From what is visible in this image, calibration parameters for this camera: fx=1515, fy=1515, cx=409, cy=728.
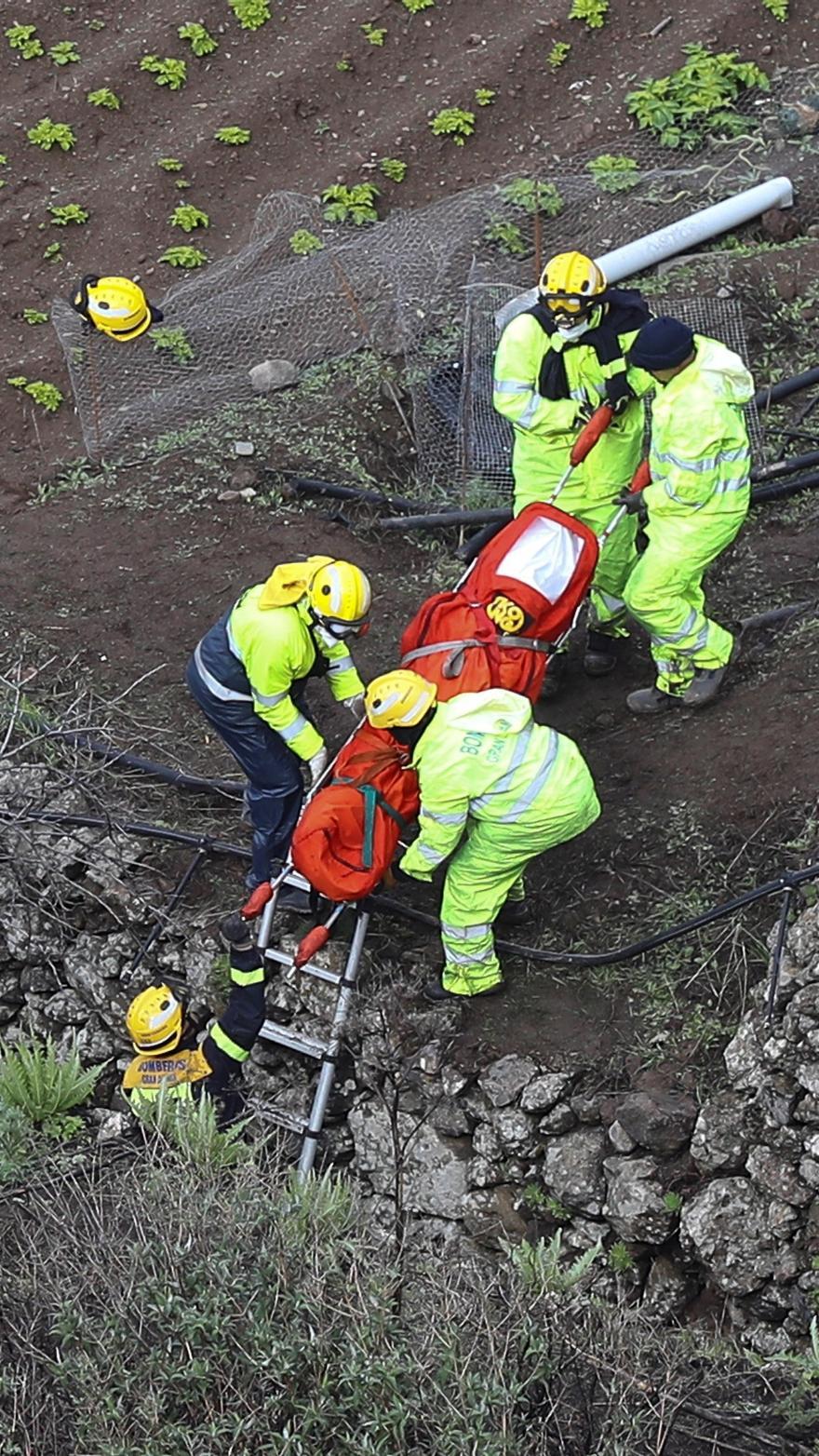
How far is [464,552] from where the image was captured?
8797 mm

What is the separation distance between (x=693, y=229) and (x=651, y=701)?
4475mm

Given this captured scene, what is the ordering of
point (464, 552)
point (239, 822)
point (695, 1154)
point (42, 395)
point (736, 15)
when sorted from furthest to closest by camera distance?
point (736, 15) < point (42, 395) < point (464, 552) < point (239, 822) < point (695, 1154)

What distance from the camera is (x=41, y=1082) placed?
6.23 meters

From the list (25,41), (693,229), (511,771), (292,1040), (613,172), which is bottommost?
(292,1040)

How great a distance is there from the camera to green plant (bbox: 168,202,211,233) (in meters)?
11.7

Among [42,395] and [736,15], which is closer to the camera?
[42,395]

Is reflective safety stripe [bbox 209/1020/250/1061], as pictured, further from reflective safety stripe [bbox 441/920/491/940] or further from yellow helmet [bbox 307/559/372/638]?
yellow helmet [bbox 307/559/372/638]

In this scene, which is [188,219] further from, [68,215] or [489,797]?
[489,797]

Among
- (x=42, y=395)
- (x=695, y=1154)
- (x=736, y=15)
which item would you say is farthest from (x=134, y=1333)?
(x=736, y=15)

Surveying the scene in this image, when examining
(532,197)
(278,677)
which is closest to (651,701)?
(278,677)

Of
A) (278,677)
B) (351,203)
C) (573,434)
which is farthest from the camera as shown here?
(351,203)

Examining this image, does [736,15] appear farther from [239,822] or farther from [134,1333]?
[134,1333]

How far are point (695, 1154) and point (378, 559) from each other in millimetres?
4506

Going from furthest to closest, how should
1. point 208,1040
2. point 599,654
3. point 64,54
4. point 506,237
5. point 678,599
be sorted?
point 64,54 < point 506,237 < point 599,654 < point 678,599 < point 208,1040
